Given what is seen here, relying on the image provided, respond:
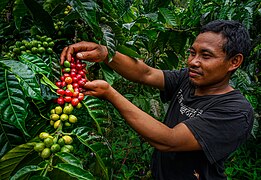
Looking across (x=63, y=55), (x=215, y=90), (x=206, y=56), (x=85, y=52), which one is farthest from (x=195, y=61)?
(x=63, y=55)

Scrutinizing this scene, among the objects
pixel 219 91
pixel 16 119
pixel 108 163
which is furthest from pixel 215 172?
pixel 16 119

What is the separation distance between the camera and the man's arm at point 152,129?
1221 millimetres

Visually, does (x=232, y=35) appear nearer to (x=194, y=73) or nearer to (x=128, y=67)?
(x=194, y=73)

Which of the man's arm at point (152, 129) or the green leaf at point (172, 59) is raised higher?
the green leaf at point (172, 59)

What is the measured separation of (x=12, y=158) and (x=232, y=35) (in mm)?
1091

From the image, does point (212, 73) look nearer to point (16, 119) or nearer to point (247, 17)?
point (247, 17)

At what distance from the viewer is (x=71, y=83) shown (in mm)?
1007

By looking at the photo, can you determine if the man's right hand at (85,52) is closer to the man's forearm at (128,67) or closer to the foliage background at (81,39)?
the foliage background at (81,39)

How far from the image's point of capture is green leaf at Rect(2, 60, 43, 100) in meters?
0.77

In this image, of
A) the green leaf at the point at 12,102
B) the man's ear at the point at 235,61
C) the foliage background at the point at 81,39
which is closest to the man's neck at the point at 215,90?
the man's ear at the point at 235,61

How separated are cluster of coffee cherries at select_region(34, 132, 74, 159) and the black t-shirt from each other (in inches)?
25.6

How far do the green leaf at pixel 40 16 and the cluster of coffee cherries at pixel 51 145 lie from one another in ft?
1.17

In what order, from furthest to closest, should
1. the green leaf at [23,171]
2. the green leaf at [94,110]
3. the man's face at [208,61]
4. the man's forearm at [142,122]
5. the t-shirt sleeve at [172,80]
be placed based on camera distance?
the t-shirt sleeve at [172,80], the man's face at [208,61], the man's forearm at [142,122], the green leaf at [94,110], the green leaf at [23,171]

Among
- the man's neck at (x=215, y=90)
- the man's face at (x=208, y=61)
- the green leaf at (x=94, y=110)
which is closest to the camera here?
the green leaf at (x=94, y=110)
